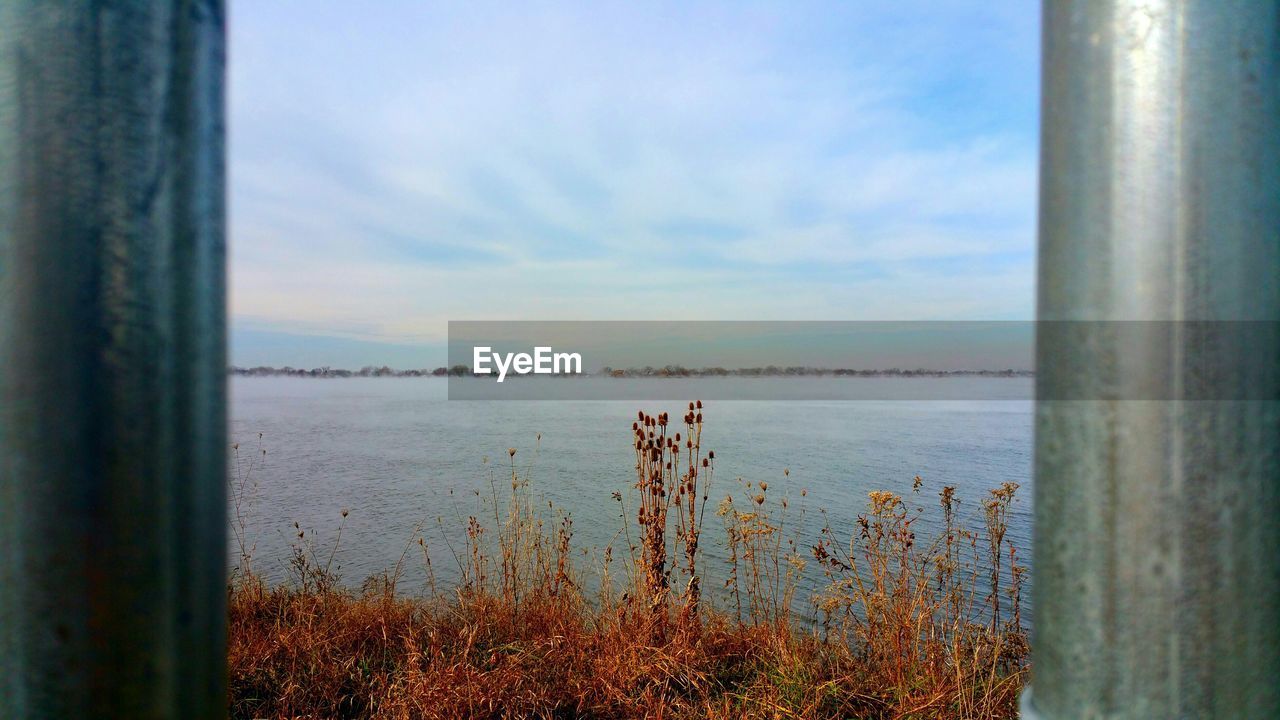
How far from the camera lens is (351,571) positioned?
611 centimetres

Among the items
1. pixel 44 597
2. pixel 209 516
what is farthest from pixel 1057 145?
pixel 44 597

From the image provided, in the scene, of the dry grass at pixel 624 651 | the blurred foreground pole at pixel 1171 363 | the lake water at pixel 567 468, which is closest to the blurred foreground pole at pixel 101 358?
the blurred foreground pole at pixel 1171 363

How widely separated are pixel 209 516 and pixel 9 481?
0.12m

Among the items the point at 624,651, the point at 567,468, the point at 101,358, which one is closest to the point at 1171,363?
the point at 101,358

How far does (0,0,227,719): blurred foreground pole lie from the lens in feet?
1.46

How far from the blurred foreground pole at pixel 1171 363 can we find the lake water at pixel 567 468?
4.49m

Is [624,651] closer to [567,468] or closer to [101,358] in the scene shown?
[101,358]

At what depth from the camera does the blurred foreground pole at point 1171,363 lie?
52cm

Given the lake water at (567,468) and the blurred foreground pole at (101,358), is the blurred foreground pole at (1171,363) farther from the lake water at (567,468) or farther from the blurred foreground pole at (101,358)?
the lake water at (567,468)

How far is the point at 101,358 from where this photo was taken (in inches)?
17.4

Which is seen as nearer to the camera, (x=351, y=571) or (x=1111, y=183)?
(x=1111, y=183)

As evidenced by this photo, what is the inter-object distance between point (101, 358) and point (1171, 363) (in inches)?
29.4

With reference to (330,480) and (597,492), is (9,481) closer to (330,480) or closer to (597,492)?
(597,492)

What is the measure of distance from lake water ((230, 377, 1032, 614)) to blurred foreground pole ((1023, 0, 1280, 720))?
14.7 feet
